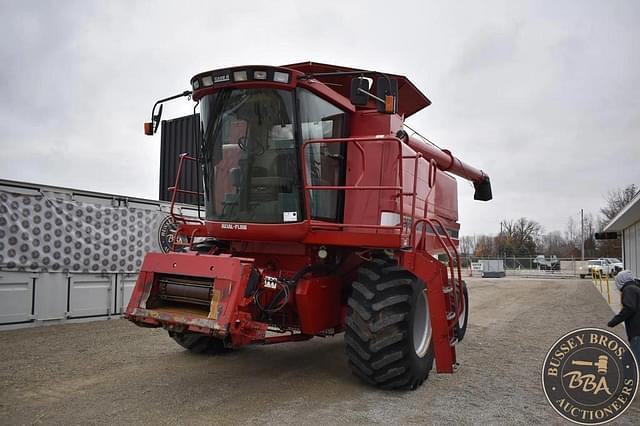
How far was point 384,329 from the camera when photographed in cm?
517

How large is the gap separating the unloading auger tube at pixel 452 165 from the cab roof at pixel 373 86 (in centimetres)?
64

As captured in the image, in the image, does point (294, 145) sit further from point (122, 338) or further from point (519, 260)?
point (519, 260)

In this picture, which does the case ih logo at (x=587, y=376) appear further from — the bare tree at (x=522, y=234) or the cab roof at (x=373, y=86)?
the bare tree at (x=522, y=234)

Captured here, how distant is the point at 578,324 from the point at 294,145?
356 inches

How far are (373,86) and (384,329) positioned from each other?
11.3 ft

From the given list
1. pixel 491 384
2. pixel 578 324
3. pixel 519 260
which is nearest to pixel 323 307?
pixel 491 384

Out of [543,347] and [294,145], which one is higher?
[294,145]

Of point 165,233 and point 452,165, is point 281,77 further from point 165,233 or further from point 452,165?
point 165,233

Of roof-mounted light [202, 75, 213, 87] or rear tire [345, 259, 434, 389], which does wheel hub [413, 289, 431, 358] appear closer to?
rear tire [345, 259, 434, 389]

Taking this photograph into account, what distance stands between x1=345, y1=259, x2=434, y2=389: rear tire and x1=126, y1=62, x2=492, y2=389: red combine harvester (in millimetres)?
12

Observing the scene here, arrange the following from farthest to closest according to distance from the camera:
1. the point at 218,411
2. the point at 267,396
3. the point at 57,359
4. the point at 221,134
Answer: the point at 57,359 → the point at 221,134 → the point at 267,396 → the point at 218,411

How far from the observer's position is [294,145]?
5.39m

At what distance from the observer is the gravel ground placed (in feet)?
15.1

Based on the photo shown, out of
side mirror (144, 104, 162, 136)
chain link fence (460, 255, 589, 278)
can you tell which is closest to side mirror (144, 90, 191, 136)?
side mirror (144, 104, 162, 136)
